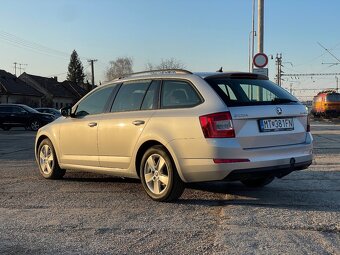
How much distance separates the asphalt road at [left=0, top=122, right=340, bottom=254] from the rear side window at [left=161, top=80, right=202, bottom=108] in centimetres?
130

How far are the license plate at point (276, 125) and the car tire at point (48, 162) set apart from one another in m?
4.00

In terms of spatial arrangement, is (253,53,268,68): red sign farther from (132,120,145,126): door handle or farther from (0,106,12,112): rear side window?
(0,106,12,112): rear side window

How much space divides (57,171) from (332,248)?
535 centimetres

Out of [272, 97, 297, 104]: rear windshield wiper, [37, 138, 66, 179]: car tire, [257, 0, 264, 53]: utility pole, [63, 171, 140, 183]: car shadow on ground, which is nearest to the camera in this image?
[272, 97, 297, 104]: rear windshield wiper

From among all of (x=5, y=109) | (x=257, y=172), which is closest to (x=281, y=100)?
(x=257, y=172)

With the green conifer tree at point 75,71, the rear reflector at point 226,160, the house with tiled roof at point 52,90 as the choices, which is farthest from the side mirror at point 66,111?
the green conifer tree at point 75,71

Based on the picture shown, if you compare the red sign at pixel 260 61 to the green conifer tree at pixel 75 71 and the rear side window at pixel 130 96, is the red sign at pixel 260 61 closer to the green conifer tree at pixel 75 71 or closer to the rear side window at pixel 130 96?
the rear side window at pixel 130 96

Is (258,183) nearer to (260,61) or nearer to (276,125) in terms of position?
(276,125)

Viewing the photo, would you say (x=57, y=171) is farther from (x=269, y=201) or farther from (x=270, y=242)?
(x=270, y=242)

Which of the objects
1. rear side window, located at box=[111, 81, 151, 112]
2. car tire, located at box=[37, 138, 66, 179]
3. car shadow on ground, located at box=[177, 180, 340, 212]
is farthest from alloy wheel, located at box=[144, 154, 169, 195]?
car tire, located at box=[37, 138, 66, 179]

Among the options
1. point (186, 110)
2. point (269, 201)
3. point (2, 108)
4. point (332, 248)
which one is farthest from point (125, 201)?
point (2, 108)

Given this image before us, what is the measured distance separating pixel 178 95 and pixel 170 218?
1.73 m

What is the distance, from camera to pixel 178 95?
650 centimetres

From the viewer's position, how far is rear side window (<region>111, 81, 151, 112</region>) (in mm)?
7031
